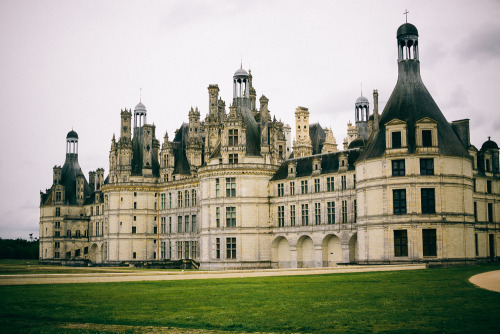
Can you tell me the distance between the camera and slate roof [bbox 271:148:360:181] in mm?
62125

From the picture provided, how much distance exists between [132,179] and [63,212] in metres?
27.6

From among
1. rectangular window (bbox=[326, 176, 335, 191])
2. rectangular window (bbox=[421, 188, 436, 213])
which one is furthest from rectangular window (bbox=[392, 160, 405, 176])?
rectangular window (bbox=[326, 176, 335, 191])

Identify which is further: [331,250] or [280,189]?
[280,189]

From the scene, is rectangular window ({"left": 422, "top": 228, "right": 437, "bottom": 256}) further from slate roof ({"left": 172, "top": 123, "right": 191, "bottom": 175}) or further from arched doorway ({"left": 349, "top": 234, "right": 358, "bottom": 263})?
slate roof ({"left": 172, "top": 123, "right": 191, "bottom": 175})

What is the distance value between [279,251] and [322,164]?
12.0 metres

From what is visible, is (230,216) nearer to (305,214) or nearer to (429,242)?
(305,214)

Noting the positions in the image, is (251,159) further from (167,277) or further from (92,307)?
(92,307)

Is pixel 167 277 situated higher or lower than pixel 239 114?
lower

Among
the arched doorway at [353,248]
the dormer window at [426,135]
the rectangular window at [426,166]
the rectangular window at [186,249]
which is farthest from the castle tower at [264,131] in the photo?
the rectangular window at [426,166]

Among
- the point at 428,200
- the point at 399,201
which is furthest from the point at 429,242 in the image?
the point at 399,201

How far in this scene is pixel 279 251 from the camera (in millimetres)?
69312

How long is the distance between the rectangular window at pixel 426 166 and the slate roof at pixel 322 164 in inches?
361

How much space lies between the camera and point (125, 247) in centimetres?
8731

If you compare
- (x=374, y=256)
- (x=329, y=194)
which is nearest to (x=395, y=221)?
(x=374, y=256)
